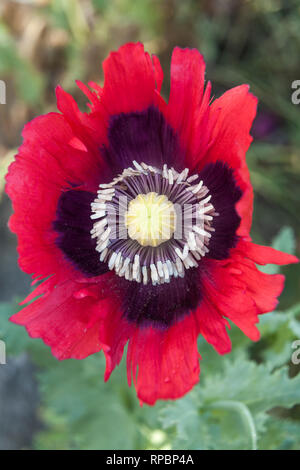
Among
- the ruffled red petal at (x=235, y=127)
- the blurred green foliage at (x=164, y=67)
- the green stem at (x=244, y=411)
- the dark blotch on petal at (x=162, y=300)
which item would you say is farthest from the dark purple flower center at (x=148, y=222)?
the blurred green foliage at (x=164, y=67)

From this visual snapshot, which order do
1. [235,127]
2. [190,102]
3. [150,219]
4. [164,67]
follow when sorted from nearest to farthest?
[235,127] → [190,102] → [150,219] → [164,67]

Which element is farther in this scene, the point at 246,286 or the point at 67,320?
the point at 67,320

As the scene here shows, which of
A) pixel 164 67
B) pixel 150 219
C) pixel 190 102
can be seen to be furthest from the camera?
pixel 164 67

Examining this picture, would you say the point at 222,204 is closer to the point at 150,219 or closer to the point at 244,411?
the point at 150,219

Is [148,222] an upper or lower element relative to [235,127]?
lower

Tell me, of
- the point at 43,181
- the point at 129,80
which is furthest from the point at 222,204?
the point at 43,181
